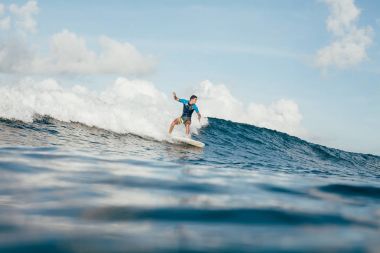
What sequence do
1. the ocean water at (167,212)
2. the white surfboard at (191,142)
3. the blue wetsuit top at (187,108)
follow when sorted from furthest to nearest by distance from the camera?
the blue wetsuit top at (187,108)
the white surfboard at (191,142)
the ocean water at (167,212)

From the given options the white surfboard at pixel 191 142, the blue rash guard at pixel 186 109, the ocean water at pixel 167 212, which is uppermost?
the blue rash guard at pixel 186 109

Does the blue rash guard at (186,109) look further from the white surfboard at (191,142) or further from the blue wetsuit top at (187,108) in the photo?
the white surfboard at (191,142)

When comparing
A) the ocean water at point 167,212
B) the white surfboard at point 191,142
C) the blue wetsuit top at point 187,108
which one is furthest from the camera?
the blue wetsuit top at point 187,108

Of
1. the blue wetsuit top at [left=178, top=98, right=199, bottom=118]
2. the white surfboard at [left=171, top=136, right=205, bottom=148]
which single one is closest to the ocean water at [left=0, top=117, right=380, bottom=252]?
the white surfboard at [left=171, top=136, right=205, bottom=148]

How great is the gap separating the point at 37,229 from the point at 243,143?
47.5 ft

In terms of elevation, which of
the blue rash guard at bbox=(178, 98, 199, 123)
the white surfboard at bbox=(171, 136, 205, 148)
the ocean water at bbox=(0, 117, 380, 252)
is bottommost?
the ocean water at bbox=(0, 117, 380, 252)

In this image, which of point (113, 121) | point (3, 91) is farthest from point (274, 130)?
point (3, 91)

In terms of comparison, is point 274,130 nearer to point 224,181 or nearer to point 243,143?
point 243,143

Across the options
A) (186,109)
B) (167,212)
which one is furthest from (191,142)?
(167,212)

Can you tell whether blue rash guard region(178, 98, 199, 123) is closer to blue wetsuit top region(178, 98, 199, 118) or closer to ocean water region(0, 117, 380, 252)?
blue wetsuit top region(178, 98, 199, 118)

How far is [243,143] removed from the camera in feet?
53.5

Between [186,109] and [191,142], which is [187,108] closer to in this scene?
[186,109]

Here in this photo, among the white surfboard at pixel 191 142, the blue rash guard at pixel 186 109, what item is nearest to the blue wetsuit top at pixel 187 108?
the blue rash guard at pixel 186 109

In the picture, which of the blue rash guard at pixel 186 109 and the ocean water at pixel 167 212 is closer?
the ocean water at pixel 167 212
